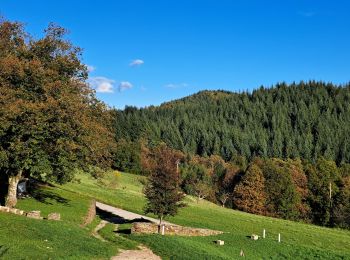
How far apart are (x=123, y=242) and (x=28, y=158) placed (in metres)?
12.3

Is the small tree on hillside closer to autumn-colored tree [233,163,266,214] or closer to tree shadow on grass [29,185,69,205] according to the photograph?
tree shadow on grass [29,185,69,205]

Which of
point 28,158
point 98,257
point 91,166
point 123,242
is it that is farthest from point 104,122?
point 98,257

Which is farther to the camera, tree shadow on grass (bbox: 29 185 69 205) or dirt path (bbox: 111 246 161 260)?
tree shadow on grass (bbox: 29 185 69 205)

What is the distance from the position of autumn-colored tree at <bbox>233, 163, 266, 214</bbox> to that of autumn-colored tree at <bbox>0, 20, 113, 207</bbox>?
76.3 metres

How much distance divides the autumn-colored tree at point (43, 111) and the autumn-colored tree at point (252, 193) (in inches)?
3003

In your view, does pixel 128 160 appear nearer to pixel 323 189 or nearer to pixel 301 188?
pixel 301 188

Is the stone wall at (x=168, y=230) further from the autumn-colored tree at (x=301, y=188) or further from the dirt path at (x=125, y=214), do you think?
the autumn-colored tree at (x=301, y=188)

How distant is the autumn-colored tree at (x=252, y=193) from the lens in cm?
11631

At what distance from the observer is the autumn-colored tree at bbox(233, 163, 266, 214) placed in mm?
116312

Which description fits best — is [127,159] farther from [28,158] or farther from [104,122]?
[28,158]

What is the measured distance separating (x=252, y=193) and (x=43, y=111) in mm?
87914

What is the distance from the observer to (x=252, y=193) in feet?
389

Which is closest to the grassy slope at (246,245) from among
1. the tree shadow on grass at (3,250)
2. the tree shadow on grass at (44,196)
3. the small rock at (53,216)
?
the small rock at (53,216)

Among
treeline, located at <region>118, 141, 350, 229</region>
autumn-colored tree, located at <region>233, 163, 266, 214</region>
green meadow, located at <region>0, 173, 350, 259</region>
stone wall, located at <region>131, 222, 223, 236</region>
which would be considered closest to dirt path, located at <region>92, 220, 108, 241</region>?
green meadow, located at <region>0, 173, 350, 259</region>
